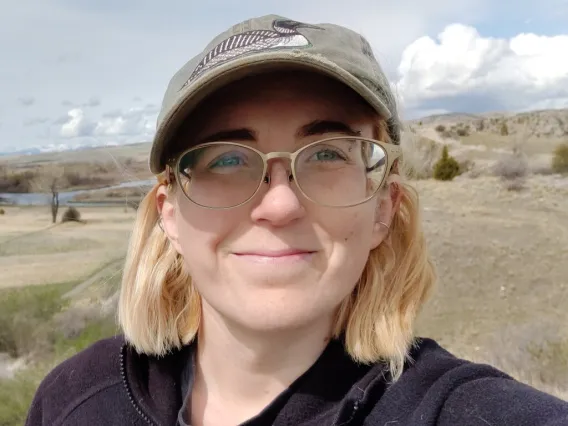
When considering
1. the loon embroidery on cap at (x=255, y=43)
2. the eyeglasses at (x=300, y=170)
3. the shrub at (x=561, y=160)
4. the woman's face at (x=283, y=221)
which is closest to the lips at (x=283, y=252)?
the woman's face at (x=283, y=221)

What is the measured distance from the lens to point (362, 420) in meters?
1.22

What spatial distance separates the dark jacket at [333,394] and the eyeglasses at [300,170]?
0.39 metres

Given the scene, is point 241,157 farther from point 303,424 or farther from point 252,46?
point 303,424

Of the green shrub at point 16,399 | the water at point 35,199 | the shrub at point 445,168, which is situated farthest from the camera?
the shrub at point 445,168

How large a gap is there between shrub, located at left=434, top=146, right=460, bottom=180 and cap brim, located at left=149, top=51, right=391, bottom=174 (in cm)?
2489

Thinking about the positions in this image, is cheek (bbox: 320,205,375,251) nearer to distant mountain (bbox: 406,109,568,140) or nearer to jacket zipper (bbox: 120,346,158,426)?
jacket zipper (bbox: 120,346,158,426)

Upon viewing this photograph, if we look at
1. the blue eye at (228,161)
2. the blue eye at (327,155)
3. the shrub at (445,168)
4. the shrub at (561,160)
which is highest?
the blue eye at (327,155)

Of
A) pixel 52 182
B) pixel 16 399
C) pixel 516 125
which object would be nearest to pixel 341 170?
pixel 16 399

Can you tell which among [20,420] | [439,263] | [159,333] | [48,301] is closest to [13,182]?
[48,301]

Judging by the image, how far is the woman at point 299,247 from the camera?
116 centimetres

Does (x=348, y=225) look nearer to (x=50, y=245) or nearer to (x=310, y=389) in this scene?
(x=310, y=389)

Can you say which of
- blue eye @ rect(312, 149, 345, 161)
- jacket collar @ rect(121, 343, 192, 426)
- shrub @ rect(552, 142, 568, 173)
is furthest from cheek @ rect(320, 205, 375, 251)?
shrub @ rect(552, 142, 568, 173)

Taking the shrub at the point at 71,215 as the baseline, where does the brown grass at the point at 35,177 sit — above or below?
above

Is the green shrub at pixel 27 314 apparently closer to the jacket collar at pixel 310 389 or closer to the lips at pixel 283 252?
the jacket collar at pixel 310 389
